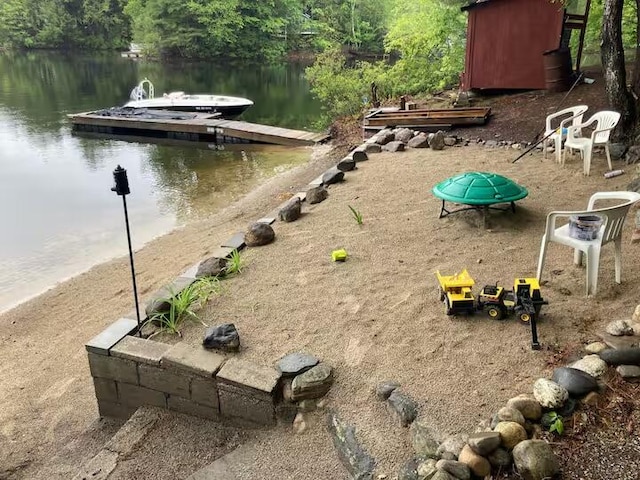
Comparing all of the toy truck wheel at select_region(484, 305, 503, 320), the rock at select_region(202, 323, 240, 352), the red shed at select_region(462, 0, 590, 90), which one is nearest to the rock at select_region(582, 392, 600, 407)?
the toy truck wheel at select_region(484, 305, 503, 320)

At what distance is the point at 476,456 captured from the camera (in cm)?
207

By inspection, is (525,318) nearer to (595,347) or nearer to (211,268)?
(595,347)

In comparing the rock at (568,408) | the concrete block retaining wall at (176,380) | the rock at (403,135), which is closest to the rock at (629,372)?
the rock at (568,408)

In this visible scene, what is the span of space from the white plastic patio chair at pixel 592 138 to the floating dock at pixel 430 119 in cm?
288

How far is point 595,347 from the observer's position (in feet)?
8.80

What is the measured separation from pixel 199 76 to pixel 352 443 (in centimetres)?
3015

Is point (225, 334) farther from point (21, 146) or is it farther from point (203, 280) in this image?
point (21, 146)

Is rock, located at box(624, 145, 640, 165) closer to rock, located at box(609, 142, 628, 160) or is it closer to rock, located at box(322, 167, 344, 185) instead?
rock, located at box(609, 142, 628, 160)

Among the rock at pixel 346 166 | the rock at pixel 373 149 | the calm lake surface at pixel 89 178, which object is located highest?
the rock at pixel 373 149

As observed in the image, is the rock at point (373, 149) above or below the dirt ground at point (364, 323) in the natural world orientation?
above

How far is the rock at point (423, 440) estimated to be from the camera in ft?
7.41

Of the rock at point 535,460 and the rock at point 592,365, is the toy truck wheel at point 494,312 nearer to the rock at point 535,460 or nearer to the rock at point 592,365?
the rock at point 592,365

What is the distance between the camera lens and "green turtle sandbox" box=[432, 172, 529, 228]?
452 cm

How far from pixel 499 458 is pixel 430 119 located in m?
8.14
